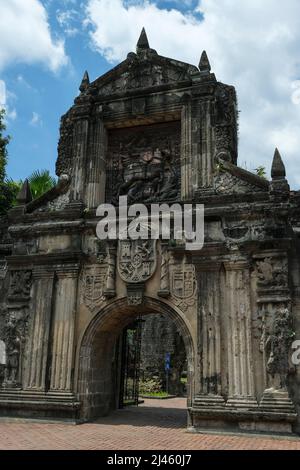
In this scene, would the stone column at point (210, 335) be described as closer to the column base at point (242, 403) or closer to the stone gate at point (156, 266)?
the stone gate at point (156, 266)

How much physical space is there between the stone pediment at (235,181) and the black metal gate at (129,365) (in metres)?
5.09

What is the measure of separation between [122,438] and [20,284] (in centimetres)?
484

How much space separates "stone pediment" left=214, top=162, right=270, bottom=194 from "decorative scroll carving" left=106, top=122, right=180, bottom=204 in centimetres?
122

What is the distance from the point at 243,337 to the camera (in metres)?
9.97

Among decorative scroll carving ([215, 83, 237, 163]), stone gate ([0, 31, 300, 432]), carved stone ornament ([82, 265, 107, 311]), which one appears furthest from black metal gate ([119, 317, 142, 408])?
decorative scroll carving ([215, 83, 237, 163])

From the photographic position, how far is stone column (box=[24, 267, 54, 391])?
36.8 feet

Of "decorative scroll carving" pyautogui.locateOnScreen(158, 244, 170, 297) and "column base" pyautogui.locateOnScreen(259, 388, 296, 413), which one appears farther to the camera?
"decorative scroll carving" pyautogui.locateOnScreen(158, 244, 170, 297)

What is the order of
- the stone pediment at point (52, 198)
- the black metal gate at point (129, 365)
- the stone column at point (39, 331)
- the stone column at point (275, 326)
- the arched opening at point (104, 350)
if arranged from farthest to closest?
1. the black metal gate at point (129, 365)
2. the stone pediment at point (52, 198)
3. the stone column at point (39, 331)
4. the arched opening at point (104, 350)
5. the stone column at point (275, 326)

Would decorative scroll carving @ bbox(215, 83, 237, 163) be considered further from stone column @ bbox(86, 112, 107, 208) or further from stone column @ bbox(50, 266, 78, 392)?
stone column @ bbox(50, 266, 78, 392)

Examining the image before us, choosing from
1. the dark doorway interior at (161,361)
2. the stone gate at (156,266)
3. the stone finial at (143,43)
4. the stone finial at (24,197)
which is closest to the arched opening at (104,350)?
the stone gate at (156,266)

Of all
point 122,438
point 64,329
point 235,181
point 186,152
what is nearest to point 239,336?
point 122,438

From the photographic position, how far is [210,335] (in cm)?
1017

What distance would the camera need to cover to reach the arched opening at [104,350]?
10.7m

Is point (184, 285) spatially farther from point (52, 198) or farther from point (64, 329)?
point (52, 198)
